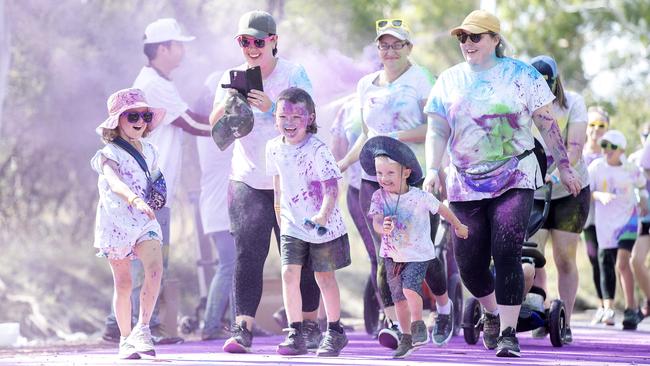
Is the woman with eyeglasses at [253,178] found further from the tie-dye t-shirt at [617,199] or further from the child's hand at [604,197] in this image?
the tie-dye t-shirt at [617,199]

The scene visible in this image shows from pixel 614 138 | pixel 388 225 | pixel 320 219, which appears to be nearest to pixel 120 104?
pixel 320 219

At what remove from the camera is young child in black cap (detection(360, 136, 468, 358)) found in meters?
9.41

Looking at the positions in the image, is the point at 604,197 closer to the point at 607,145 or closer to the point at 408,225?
the point at 607,145

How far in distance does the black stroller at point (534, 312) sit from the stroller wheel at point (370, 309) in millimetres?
1714

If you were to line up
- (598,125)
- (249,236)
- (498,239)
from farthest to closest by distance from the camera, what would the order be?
1. (598,125)
2. (249,236)
3. (498,239)

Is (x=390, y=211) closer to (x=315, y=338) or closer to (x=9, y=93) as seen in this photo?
(x=315, y=338)

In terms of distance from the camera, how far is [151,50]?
1165 centimetres

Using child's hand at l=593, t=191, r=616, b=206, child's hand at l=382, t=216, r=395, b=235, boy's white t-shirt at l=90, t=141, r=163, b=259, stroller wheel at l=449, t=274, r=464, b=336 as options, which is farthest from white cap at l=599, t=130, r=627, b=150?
boy's white t-shirt at l=90, t=141, r=163, b=259

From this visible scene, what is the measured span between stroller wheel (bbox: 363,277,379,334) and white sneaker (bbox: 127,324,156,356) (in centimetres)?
369

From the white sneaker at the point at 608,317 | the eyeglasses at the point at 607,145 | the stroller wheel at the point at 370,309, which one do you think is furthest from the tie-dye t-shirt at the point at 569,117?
the white sneaker at the point at 608,317

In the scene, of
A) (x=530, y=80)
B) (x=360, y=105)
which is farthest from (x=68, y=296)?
(x=530, y=80)

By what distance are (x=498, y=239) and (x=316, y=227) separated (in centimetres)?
110

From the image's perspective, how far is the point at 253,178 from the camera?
31.6 ft

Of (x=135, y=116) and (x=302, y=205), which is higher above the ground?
(x=135, y=116)
